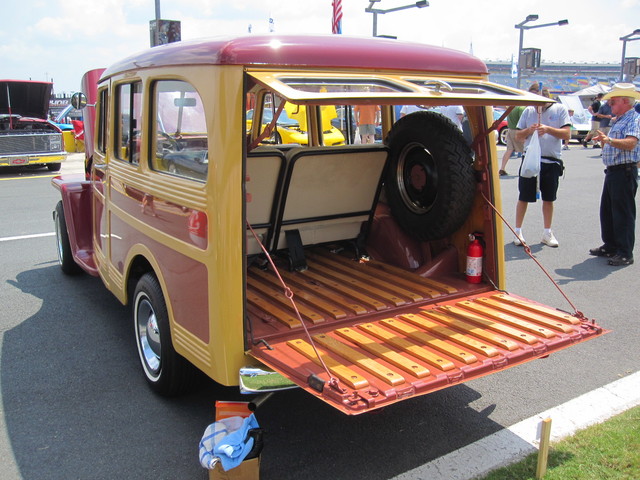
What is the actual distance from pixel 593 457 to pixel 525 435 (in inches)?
15.2

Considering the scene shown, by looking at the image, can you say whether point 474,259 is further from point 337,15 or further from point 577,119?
point 577,119

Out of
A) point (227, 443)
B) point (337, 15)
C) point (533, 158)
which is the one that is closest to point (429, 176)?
point (227, 443)

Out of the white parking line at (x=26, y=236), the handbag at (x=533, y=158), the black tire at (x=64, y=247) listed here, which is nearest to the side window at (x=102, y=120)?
the black tire at (x=64, y=247)

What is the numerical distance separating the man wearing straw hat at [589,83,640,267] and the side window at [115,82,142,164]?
4.61 meters

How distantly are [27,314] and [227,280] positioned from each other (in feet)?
9.95

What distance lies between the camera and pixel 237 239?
289 centimetres

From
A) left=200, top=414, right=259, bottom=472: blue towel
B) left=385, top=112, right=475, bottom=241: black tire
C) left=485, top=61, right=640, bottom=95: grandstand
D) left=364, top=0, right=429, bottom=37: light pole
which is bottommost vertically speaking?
left=200, top=414, right=259, bottom=472: blue towel

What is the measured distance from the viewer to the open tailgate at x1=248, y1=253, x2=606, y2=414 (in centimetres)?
263

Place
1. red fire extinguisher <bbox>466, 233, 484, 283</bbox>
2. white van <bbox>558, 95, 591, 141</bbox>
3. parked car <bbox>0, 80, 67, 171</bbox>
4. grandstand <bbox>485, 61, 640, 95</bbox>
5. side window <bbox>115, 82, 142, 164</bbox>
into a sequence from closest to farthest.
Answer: side window <bbox>115, 82, 142, 164</bbox> → red fire extinguisher <bbox>466, 233, 484, 283</bbox> → parked car <bbox>0, 80, 67, 171</bbox> → white van <bbox>558, 95, 591, 141</bbox> → grandstand <bbox>485, 61, 640, 95</bbox>

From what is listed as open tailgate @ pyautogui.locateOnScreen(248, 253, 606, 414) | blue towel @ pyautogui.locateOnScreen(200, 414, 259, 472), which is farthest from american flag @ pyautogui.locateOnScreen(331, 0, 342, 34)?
blue towel @ pyautogui.locateOnScreen(200, 414, 259, 472)

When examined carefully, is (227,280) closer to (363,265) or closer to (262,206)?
(262,206)

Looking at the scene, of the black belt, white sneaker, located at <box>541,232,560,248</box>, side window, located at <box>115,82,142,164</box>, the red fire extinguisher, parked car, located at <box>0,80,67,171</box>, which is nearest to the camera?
side window, located at <box>115,82,142,164</box>

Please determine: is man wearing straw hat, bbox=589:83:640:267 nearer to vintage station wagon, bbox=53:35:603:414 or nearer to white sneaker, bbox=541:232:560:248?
white sneaker, bbox=541:232:560:248

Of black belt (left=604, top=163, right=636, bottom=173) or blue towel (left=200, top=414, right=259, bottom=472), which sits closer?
blue towel (left=200, top=414, right=259, bottom=472)
